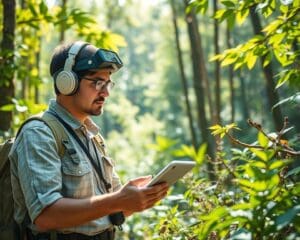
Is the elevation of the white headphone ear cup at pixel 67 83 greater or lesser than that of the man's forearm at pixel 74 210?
greater

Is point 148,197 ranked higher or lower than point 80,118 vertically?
lower

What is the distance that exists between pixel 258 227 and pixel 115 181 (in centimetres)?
137

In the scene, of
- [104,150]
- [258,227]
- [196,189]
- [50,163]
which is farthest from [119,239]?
[258,227]

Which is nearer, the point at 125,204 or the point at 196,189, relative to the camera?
the point at 125,204

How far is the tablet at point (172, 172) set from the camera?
208cm

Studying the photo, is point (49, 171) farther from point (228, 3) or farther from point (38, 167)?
point (228, 3)

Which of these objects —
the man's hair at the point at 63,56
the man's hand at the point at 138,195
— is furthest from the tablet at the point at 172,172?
the man's hair at the point at 63,56

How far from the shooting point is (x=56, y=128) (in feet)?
7.73

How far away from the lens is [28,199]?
2.14 metres

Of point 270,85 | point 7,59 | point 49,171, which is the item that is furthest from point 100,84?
point 270,85

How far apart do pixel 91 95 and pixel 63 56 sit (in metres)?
0.27

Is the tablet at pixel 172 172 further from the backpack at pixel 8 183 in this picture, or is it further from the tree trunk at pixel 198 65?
the tree trunk at pixel 198 65

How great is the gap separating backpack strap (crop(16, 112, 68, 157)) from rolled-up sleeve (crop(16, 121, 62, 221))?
0.09 feet

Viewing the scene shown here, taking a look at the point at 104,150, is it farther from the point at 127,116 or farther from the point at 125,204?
the point at 127,116
